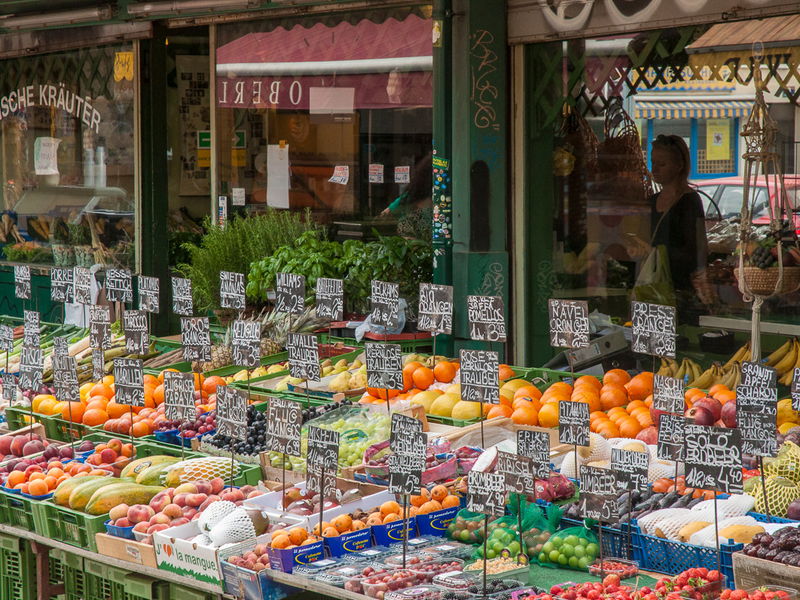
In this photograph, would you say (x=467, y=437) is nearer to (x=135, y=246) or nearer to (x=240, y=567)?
(x=240, y=567)

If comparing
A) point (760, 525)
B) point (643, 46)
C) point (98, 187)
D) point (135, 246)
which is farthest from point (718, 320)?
point (98, 187)

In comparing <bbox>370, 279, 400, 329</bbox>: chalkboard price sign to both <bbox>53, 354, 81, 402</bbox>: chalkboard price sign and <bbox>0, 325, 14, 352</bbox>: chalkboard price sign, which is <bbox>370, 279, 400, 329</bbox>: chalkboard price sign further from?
<bbox>0, 325, 14, 352</bbox>: chalkboard price sign

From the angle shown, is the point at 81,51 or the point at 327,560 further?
the point at 81,51

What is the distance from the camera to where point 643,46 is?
7555mm

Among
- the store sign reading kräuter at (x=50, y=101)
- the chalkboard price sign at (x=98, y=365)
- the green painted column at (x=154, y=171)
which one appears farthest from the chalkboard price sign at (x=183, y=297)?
the store sign reading kräuter at (x=50, y=101)

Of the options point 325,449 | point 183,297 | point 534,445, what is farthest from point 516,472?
point 183,297

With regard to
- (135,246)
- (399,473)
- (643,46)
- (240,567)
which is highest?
(643,46)

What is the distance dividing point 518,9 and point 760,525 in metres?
4.58

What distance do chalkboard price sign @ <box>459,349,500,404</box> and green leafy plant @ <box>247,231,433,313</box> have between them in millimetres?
3144

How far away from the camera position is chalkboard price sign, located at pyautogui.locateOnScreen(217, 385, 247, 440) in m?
5.38

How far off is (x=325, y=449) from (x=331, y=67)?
532 centimetres

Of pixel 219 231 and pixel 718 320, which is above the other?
pixel 219 231

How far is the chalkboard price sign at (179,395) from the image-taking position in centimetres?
587

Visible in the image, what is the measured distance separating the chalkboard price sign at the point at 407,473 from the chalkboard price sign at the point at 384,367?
1405 millimetres
